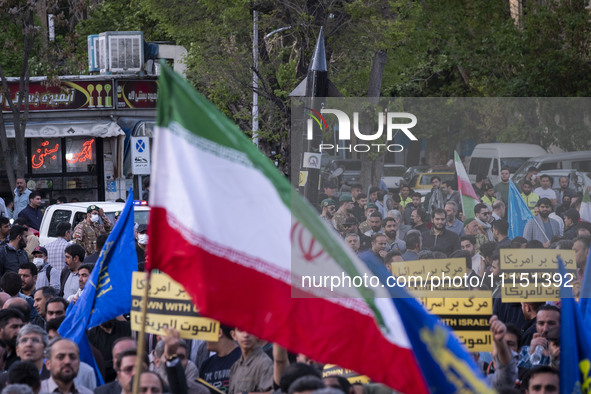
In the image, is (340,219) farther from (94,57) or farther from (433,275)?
(94,57)

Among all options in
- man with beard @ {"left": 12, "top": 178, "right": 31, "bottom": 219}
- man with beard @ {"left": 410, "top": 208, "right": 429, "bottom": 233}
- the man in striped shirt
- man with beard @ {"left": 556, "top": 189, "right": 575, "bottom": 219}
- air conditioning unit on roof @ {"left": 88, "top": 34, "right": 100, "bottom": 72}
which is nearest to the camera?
the man in striped shirt

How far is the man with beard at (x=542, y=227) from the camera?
542 inches

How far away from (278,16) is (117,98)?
12639 millimetres

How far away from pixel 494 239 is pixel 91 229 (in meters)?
5.66

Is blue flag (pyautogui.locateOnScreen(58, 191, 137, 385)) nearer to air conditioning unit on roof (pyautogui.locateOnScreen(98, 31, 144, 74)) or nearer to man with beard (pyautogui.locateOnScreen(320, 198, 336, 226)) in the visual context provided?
man with beard (pyautogui.locateOnScreen(320, 198, 336, 226))

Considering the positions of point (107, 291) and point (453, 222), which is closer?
point (107, 291)

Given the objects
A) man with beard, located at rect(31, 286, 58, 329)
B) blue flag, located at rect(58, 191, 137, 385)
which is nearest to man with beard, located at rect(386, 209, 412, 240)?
man with beard, located at rect(31, 286, 58, 329)

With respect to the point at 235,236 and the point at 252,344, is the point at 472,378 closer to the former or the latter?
the point at 235,236

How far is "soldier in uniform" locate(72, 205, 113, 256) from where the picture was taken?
1520cm

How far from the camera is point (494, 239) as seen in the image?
13.3 meters

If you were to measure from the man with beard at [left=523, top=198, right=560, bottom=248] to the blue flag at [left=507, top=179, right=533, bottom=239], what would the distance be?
9 cm

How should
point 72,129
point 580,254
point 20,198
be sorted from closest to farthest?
point 580,254 < point 20,198 < point 72,129

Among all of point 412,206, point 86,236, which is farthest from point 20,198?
point 412,206

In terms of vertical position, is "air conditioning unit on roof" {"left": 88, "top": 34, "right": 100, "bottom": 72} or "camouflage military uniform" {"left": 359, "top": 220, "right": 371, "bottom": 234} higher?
"air conditioning unit on roof" {"left": 88, "top": 34, "right": 100, "bottom": 72}
